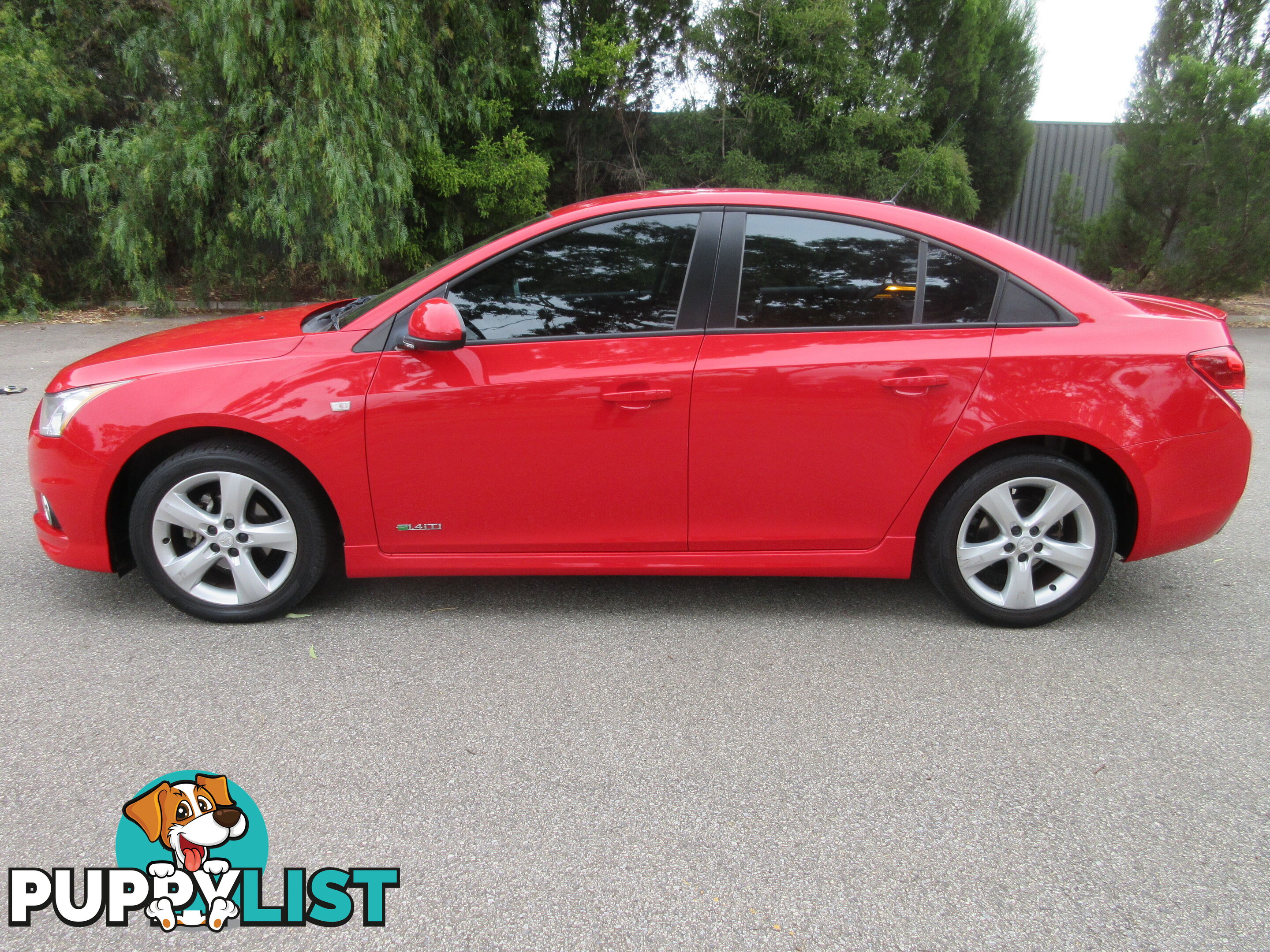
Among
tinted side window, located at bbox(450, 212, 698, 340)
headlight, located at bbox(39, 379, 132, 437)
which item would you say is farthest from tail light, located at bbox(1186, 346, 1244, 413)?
headlight, located at bbox(39, 379, 132, 437)

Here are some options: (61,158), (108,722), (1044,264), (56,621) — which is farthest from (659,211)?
(61,158)

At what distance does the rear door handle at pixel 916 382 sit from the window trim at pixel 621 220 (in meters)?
0.72

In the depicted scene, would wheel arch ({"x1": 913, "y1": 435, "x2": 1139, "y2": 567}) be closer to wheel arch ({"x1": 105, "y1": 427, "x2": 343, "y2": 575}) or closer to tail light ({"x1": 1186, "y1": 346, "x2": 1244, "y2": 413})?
tail light ({"x1": 1186, "y1": 346, "x2": 1244, "y2": 413})

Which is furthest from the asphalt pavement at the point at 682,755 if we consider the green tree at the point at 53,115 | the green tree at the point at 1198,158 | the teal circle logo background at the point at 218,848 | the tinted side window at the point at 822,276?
the green tree at the point at 1198,158

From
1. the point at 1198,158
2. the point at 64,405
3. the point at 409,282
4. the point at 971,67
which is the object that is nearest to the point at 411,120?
the point at 971,67

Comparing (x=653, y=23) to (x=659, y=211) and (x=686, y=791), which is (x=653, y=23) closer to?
(x=659, y=211)

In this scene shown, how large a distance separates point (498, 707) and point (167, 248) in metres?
11.0

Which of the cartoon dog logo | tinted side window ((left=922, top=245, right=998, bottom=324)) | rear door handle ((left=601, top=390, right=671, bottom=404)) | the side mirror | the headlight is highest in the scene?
tinted side window ((left=922, top=245, right=998, bottom=324))

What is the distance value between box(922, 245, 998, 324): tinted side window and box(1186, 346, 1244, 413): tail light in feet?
2.52

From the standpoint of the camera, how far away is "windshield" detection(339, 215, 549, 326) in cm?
348

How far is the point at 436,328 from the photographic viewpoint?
3.17 m

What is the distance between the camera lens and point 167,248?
1173 centimetres

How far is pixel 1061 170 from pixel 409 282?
16436 millimetres

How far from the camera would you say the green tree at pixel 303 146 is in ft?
34.3
